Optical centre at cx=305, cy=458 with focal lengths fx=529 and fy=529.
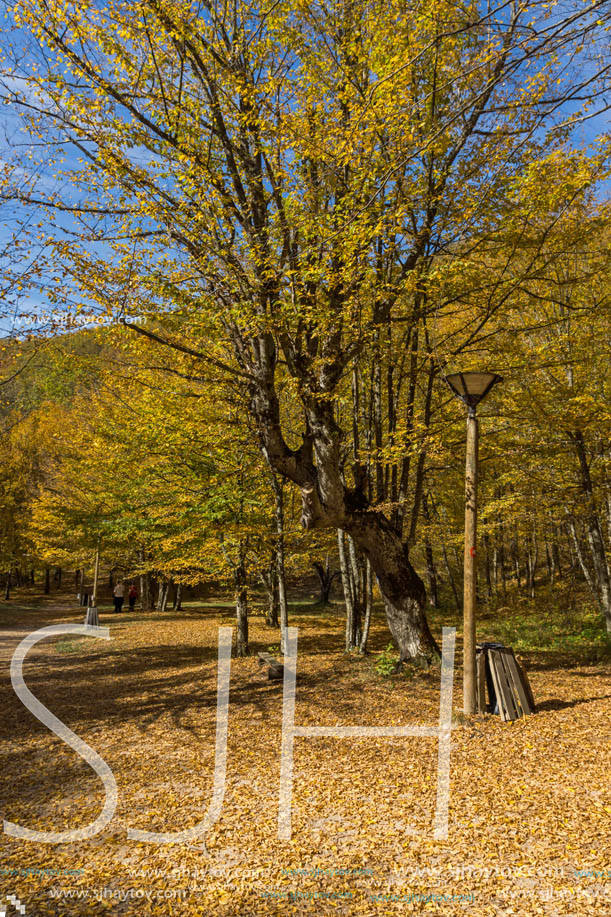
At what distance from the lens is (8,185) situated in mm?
6461

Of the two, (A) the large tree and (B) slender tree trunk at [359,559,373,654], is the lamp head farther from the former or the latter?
(B) slender tree trunk at [359,559,373,654]

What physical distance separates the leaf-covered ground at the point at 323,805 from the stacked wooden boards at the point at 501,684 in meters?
0.15

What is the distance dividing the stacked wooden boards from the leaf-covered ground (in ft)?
0.49

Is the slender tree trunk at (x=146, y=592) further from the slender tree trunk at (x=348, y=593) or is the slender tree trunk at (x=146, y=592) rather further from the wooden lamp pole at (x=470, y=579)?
the wooden lamp pole at (x=470, y=579)

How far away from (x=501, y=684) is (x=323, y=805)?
2.59m

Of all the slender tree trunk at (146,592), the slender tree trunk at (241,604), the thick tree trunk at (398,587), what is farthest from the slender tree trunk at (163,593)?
the thick tree trunk at (398,587)

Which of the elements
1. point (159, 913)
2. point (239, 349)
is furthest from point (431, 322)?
point (159, 913)

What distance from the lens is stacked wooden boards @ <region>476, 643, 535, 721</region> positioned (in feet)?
18.5

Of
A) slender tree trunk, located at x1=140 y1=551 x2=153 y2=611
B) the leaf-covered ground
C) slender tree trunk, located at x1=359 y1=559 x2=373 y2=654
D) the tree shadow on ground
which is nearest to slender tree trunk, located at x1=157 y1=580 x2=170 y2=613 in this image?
slender tree trunk, located at x1=140 y1=551 x2=153 y2=611

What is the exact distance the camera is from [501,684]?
5.66 metres

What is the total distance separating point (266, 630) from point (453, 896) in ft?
40.4

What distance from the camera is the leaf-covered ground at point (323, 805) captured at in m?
2.95

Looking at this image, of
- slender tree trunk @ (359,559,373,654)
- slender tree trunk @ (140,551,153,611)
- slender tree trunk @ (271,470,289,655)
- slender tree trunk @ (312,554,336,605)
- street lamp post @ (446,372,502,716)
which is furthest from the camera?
slender tree trunk @ (312,554,336,605)

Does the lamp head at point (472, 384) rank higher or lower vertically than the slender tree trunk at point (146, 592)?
higher
